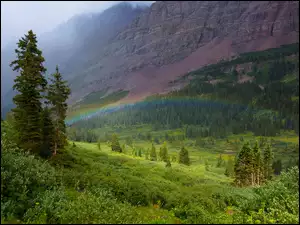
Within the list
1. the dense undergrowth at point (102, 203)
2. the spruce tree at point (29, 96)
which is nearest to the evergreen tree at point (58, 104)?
the spruce tree at point (29, 96)

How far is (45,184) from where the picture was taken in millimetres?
18531

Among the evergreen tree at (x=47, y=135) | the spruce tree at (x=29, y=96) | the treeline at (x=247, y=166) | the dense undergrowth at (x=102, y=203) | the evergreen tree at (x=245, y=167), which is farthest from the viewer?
the treeline at (x=247, y=166)

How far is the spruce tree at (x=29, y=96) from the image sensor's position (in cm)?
3331

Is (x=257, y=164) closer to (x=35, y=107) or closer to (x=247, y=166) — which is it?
(x=247, y=166)

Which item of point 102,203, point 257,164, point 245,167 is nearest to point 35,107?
point 102,203

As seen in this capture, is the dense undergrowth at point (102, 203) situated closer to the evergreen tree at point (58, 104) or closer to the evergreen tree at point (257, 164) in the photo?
the evergreen tree at point (58, 104)

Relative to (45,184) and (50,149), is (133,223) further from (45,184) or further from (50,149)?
(50,149)

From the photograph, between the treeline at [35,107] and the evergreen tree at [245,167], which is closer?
the treeline at [35,107]

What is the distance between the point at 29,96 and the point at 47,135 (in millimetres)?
6255

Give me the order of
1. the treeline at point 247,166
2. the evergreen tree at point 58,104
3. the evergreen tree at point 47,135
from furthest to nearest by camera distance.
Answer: the treeline at point 247,166 → the evergreen tree at point 58,104 → the evergreen tree at point 47,135

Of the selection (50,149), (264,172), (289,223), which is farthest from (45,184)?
(264,172)

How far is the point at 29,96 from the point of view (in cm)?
3391

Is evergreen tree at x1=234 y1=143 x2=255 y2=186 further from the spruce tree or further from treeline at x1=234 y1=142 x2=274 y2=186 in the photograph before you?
the spruce tree

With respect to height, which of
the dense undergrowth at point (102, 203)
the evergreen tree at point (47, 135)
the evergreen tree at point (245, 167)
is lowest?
the evergreen tree at point (245, 167)
